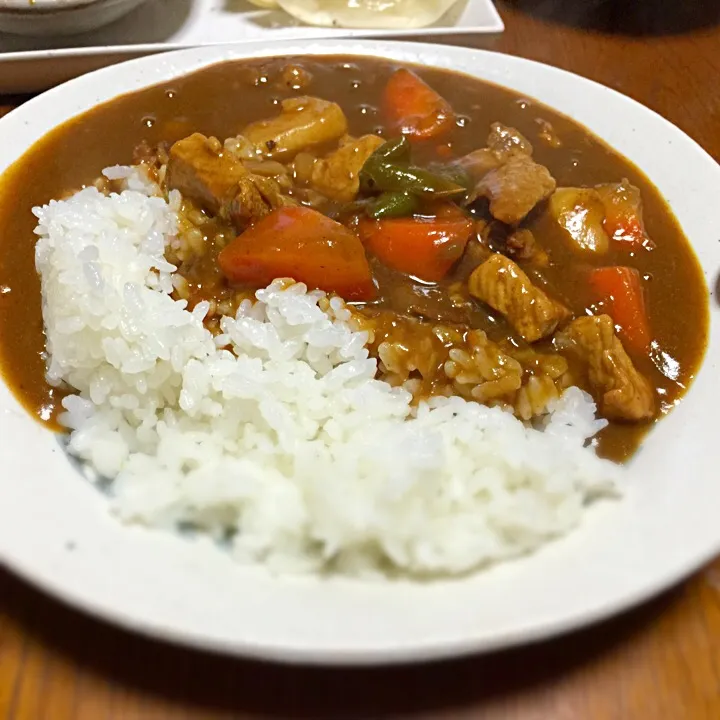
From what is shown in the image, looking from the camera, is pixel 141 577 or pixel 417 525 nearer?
pixel 141 577

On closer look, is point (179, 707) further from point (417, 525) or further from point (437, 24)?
point (437, 24)

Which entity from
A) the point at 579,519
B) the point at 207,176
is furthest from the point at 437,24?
the point at 579,519

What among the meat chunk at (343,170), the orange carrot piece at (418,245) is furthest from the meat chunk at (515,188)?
the meat chunk at (343,170)

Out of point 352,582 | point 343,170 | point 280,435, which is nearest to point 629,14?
point 343,170

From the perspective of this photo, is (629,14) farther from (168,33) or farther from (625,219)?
(168,33)

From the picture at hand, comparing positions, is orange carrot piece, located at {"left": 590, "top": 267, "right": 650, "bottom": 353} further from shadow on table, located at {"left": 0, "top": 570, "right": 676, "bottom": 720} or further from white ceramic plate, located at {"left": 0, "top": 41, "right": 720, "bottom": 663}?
shadow on table, located at {"left": 0, "top": 570, "right": 676, "bottom": 720}

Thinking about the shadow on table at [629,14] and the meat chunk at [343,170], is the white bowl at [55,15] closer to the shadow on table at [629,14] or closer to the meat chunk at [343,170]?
the meat chunk at [343,170]
